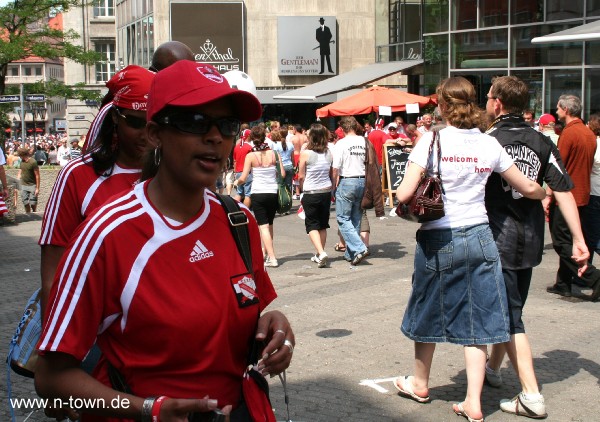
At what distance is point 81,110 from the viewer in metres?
53.7

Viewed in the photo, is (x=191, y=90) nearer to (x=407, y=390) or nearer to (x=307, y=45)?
(x=407, y=390)

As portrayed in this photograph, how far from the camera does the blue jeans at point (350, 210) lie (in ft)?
37.3

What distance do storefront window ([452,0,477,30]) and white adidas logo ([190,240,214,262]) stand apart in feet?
72.4

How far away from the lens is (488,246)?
202 inches

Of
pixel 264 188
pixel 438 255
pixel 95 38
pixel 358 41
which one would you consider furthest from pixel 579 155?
pixel 95 38

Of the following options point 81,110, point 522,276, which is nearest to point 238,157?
point 522,276

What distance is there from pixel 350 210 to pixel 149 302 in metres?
9.30

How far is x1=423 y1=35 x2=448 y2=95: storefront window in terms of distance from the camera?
2480cm

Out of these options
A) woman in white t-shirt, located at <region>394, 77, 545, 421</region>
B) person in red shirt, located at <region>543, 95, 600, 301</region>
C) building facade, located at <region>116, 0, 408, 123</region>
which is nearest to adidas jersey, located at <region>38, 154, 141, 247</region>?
woman in white t-shirt, located at <region>394, 77, 545, 421</region>

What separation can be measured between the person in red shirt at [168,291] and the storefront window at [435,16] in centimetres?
2310

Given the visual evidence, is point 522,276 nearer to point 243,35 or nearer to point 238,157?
point 238,157

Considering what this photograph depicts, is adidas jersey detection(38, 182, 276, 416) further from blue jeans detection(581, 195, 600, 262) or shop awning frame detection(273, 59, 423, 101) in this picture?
shop awning frame detection(273, 59, 423, 101)

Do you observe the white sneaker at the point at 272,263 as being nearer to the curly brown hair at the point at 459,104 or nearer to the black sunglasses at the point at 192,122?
the curly brown hair at the point at 459,104

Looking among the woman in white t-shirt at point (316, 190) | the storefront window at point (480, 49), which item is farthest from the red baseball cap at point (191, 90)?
the storefront window at point (480, 49)
